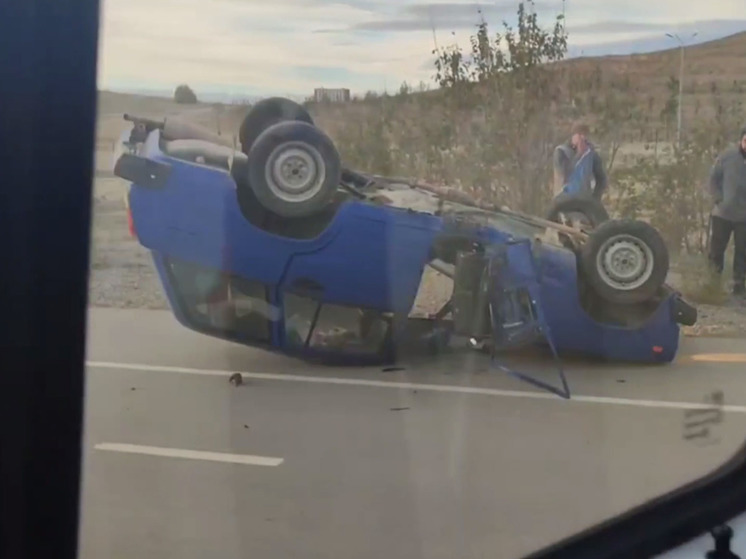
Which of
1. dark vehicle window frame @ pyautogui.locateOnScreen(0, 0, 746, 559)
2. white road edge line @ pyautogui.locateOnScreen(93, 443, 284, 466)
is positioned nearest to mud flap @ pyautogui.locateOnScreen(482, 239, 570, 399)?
white road edge line @ pyautogui.locateOnScreen(93, 443, 284, 466)

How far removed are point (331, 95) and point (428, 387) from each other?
22.7 inches

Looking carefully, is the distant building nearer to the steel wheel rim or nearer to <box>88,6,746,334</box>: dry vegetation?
<box>88,6,746,334</box>: dry vegetation

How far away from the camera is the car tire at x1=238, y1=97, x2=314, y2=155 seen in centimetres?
219

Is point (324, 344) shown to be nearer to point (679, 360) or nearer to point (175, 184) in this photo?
point (175, 184)

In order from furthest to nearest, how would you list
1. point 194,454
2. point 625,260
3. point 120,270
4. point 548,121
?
point 625,260, point 548,121, point 194,454, point 120,270

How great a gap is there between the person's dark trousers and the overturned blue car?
4.3 inches

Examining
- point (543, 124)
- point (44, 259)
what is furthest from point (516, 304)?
point (44, 259)

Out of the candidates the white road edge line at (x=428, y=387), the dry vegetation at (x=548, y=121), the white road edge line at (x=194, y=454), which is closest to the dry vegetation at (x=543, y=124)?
the dry vegetation at (x=548, y=121)

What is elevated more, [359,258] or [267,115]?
[267,115]

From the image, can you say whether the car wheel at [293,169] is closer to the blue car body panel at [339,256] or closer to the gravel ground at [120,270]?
the blue car body panel at [339,256]

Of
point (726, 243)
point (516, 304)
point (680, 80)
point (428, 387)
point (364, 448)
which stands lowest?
point (364, 448)

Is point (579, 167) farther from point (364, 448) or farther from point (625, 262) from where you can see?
point (364, 448)

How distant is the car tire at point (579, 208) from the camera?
2.41m

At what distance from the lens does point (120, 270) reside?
2113 mm
